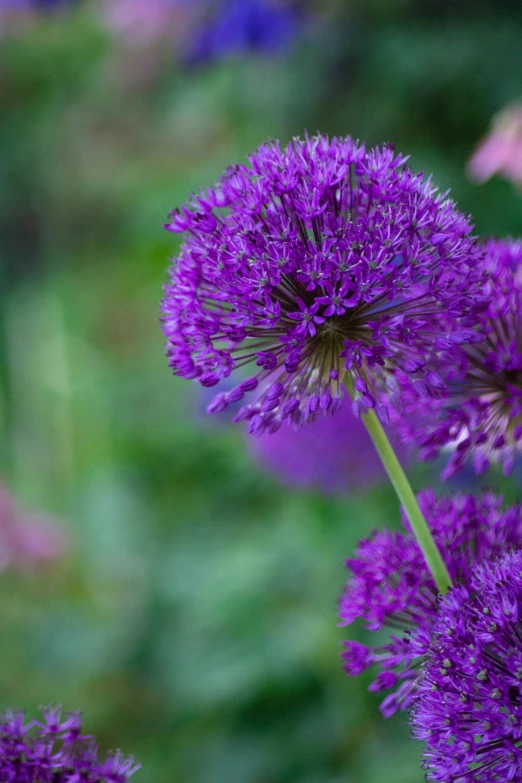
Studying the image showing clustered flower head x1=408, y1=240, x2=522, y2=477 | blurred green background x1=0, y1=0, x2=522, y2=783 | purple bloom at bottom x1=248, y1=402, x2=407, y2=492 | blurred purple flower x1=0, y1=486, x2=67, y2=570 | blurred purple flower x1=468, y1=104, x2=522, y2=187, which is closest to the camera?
clustered flower head x1=408, y1=240, x2=522, y2=477

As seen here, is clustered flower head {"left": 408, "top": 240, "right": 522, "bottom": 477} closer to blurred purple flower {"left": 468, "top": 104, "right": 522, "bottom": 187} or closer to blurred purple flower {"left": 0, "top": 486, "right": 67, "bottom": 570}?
blurred purple flower {"left": 468, "top": 104, "right": 522, "bottom": 187}

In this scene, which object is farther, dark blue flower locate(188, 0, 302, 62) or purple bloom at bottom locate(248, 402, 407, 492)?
dark blue flower locate(188, 0, 302, 62)

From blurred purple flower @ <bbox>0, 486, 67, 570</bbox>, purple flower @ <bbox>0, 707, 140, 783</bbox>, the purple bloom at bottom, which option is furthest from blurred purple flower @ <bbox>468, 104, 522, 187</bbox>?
blurred purple flower @ <bbox>0, 486, 67, 570</bbox>

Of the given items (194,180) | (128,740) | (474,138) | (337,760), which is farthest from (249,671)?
(474,138)

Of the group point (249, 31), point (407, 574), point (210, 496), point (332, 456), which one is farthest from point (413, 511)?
point (210, 496)

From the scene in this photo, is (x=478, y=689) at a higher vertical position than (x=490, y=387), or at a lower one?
lower

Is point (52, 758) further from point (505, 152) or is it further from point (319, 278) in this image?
point (505, 152)

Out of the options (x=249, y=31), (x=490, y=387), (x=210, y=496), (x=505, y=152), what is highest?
(x=249, y=31)
